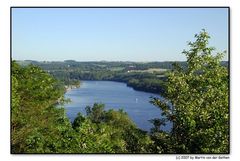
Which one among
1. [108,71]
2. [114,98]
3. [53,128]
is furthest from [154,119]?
[53,128]

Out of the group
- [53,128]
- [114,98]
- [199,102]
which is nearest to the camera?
[114,98]

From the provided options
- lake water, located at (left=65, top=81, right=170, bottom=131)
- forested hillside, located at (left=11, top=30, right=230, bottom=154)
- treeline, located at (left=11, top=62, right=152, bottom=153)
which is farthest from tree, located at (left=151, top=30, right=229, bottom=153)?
treeline, located at (left=11, top=62, right=152, bottom=153)

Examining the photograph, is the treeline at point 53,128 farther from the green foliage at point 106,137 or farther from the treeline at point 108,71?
the treeline at point 108,71

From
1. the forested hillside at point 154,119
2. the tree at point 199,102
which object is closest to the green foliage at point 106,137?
the forested hillside at point 154,119

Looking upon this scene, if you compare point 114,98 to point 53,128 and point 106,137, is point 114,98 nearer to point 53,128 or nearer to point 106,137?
point 106,137

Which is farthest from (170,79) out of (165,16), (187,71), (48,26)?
(48,26)

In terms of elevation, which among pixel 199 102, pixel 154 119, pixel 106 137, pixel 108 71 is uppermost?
pixel 108 71

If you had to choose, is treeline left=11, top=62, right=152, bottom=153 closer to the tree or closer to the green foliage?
the green foliage
